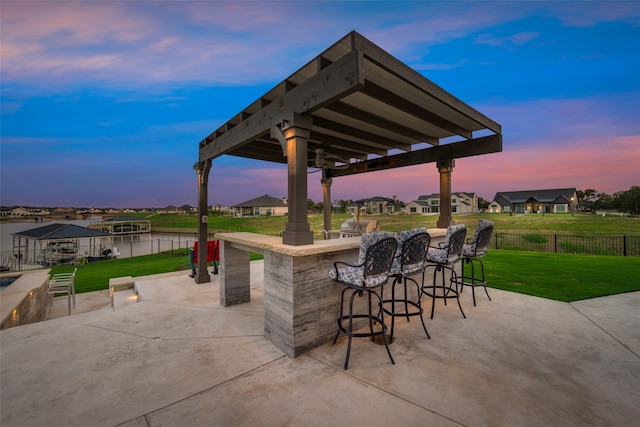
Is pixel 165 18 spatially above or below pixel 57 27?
above

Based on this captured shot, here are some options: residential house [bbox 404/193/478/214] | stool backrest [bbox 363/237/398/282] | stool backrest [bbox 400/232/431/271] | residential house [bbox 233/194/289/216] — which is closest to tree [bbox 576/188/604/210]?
residential house [bbox 404/193/478/214]

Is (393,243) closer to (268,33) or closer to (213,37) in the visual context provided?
(268,33)

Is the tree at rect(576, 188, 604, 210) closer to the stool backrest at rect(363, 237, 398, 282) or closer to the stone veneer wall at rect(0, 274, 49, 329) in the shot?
the stool backrest at rect(363, 237, 398, 282)

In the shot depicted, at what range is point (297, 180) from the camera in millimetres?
3029

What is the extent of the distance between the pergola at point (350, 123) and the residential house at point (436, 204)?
40.2 m

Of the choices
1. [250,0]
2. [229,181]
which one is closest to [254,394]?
[250,0]

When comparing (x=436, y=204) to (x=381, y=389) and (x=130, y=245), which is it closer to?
(x=130, y=245)

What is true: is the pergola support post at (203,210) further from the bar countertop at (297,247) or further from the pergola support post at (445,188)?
the pergola support post at (445,188)

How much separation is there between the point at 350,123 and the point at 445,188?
270 cm

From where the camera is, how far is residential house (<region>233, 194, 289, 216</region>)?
5212cm

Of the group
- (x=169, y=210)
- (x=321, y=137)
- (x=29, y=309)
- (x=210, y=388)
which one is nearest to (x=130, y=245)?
(x=29, y=309)

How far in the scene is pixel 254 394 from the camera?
1971mm

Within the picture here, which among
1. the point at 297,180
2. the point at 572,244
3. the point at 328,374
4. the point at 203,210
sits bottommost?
the point at 572,244

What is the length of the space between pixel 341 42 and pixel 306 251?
7.07 ft
